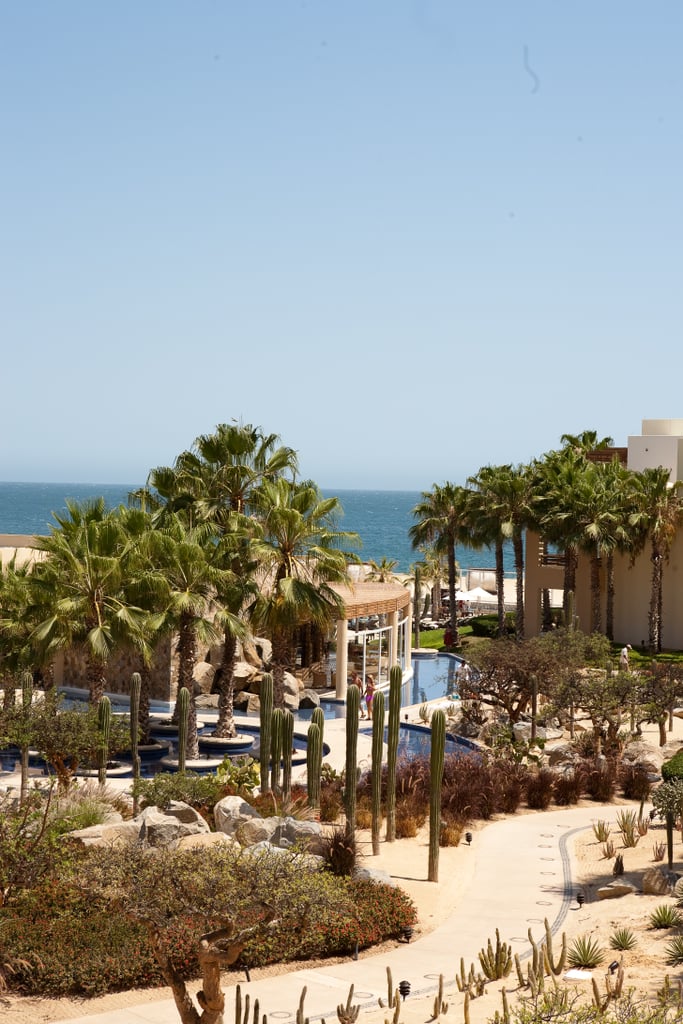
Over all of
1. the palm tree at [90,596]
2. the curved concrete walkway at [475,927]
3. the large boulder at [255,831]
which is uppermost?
the palm tree at [90,596]

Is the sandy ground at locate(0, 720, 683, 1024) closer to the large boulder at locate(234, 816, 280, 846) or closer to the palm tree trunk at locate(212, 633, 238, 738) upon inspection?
the large boulder at locate(234, 816, 280, 846)

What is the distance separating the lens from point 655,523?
42.6m

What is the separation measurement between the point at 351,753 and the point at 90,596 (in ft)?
27.0

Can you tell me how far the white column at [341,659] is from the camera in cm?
3422

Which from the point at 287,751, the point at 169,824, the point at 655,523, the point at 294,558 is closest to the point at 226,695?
the point at 294,558

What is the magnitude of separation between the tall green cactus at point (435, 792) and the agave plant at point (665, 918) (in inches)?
157

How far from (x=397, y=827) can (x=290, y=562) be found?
8.42m

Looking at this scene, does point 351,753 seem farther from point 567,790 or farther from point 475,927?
point 567,790

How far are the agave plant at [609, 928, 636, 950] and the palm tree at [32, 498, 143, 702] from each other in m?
Result: 13.4

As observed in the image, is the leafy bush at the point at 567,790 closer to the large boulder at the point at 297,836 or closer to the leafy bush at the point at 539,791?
the leafy bush at the point at 539,791

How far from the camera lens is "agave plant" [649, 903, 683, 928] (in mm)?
15531

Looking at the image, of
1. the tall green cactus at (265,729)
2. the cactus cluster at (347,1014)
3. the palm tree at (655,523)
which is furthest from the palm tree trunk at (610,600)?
the cactus cluster at (347,1014)

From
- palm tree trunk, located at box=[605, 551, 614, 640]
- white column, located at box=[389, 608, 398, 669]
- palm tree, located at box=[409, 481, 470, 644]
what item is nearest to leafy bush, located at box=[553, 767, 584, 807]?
white column, located at box=[389, 608, 398, 669]

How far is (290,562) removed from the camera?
28.1m
